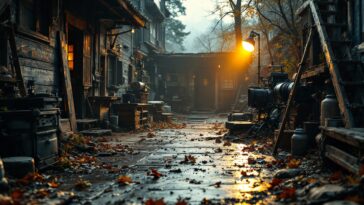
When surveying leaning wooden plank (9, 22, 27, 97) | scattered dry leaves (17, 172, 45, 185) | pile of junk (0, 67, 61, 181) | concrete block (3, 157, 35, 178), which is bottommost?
scattered dry leaves (17, 172, 45, 185)

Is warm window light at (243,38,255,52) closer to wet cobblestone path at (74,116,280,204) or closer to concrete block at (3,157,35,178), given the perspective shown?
wet cobblestone path at (74,116,280,204)

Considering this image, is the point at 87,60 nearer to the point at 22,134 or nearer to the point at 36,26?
the point at 36,26

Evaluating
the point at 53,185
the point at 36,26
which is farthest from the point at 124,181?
the point at 36,26

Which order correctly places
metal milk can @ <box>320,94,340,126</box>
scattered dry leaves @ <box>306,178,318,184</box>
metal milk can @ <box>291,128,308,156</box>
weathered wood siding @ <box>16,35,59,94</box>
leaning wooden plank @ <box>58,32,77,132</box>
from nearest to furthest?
scattered dry leaves @ <box>306,178,318,184</box>, metal milk can @ <box>320,94,340,126</box>, metal milk can @ <box>291,128,308,156</box>, weathered wood siding @ <box>16,35,59,94</box>, leaning wooden plank @ <box>58,32,77,132</box>

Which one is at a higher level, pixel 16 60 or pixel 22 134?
pixel 16 60

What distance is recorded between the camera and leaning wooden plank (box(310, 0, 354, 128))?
5477 mm

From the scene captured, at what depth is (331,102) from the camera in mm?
6320

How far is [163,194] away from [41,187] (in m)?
1.65

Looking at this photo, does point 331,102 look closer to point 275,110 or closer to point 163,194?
point 163,194

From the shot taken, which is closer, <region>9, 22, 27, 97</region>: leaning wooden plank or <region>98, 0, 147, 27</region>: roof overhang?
<region>9, 22, 27, 97</region>: leaning wooden plank

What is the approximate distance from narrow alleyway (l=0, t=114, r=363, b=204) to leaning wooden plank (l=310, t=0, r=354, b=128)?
3.07 ft

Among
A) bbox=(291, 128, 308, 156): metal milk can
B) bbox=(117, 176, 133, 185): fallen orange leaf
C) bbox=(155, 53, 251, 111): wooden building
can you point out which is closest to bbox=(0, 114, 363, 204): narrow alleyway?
bbox=(117, 176, 133, 185): fallen orange leaf

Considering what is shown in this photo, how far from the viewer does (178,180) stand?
5297 millimetres

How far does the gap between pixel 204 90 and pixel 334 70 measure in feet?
84.5
